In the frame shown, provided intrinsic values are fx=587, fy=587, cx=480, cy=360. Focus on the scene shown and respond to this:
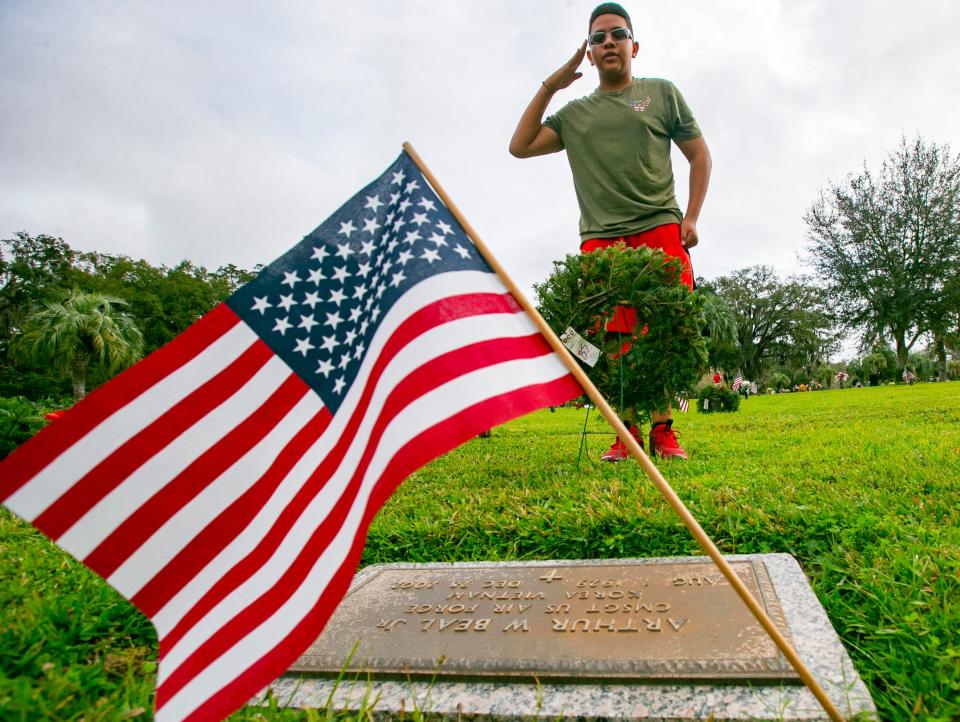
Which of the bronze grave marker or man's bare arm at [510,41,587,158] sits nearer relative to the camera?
the bronze grave marker

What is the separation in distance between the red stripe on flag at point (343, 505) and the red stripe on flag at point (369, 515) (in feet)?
0.14

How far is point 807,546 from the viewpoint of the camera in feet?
7.87

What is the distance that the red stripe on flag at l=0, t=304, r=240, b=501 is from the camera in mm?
1265

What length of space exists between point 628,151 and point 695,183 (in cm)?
52

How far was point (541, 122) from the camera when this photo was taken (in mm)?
3826

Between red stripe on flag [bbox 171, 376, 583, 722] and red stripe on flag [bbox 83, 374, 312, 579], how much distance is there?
13.2 inches

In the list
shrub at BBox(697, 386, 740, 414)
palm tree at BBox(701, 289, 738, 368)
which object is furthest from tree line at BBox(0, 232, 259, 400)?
palm tree at BBox(701, 289, 738, 368)

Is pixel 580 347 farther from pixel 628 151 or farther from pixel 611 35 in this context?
pixel 611 35

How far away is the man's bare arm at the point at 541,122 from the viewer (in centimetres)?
326

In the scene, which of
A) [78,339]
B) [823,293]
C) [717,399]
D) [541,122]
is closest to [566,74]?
[541,122]

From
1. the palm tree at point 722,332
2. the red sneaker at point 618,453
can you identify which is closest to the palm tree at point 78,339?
the red sneaker at point 618,453

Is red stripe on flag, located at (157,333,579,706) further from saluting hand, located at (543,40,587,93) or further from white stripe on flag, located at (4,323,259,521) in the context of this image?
saluting hand, located at (543,40,587,93)

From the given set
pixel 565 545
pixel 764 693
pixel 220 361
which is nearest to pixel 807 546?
pixel 565 545

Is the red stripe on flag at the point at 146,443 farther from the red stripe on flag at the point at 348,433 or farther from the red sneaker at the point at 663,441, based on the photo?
the red sneaker at the point at 663,441
